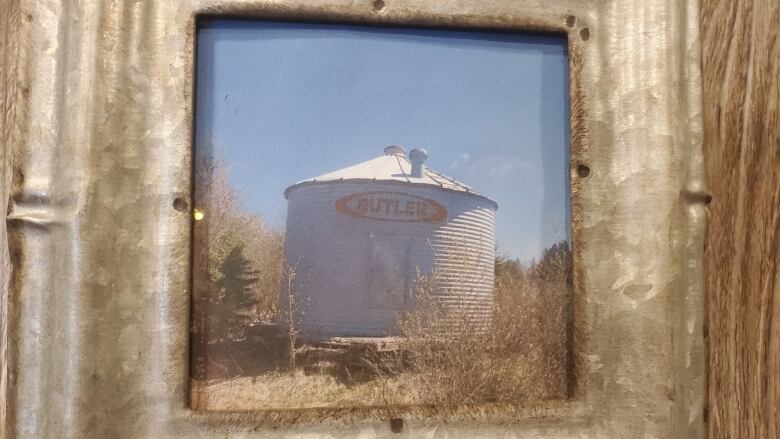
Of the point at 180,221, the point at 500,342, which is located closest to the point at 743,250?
the point at 500,342

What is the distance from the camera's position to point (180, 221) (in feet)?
2.00

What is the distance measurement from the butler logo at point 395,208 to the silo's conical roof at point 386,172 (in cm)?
2

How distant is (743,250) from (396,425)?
0.43 metres

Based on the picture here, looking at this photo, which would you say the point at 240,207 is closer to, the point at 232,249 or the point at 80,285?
the point at 232,249

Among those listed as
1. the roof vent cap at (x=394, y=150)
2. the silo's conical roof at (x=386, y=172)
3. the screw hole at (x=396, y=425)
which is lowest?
the screw hole at (x=396, y=425)

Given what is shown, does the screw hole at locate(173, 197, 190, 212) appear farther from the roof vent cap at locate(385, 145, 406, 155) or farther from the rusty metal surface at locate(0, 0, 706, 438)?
the roof vent cap at locate(385, 145, 406, 155)

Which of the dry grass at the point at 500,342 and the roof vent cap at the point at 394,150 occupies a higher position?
Answer: the roof vent cap at the point at 394,150

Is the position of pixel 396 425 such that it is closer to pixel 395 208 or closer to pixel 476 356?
pixel 476 356

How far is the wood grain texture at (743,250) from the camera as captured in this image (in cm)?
65

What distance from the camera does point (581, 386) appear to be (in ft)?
2.06

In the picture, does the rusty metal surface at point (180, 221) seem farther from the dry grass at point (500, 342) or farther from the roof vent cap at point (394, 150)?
the roof vent cap at point (394, 150)

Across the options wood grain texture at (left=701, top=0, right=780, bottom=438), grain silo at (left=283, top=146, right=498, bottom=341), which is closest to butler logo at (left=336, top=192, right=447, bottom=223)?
grain silo at (left=283, top=146, right=498, bottom=341)

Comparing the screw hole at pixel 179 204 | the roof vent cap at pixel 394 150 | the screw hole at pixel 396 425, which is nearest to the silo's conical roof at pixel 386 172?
the roof vent cap at pixel 394 150

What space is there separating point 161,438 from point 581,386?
44cm
